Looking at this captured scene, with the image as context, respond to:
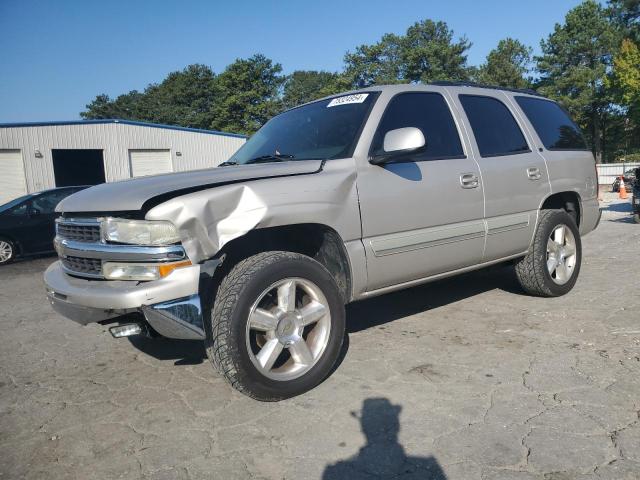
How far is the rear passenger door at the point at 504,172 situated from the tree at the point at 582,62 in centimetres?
5180

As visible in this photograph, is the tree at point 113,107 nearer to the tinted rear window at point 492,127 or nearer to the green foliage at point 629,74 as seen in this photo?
the green foliage at point 629,74

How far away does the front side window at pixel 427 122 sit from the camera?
352cm

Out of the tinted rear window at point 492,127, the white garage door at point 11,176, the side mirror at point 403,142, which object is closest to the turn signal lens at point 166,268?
the side mirror at point 403,142

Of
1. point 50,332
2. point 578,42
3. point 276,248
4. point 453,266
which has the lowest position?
point 50,332

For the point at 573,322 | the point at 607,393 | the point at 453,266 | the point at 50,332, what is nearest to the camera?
the point at 607,393

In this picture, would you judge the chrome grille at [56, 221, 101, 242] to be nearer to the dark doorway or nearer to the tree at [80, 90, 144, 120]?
the dark doorway

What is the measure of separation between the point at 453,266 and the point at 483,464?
5.94ft

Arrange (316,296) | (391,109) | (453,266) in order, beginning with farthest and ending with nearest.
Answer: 1. (453,266)
2. (391,109)
3. (316,296)

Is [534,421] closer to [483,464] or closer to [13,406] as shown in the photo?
[483,464]

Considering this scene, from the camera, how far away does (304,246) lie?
3350mm

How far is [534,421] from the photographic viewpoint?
8.25ft

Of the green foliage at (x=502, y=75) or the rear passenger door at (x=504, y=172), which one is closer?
the rear passenger door at (x=504, y=172)

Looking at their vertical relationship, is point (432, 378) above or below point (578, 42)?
below

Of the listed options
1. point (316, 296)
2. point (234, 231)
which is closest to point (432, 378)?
point (316, 296)
